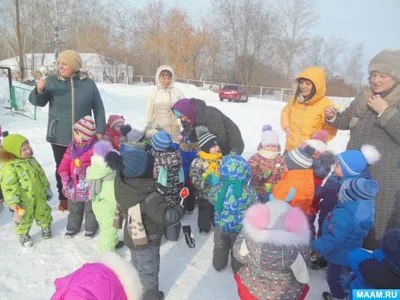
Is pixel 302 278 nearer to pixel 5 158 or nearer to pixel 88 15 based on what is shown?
pixel 5 158

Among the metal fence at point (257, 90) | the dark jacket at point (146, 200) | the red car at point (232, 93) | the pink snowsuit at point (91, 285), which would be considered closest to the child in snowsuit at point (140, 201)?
the dark jacket at point (146, 200)

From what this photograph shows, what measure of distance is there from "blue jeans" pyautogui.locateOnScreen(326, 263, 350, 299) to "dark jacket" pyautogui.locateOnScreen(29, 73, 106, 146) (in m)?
3.18

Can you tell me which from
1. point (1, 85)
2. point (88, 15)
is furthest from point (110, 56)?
point (1, 85)

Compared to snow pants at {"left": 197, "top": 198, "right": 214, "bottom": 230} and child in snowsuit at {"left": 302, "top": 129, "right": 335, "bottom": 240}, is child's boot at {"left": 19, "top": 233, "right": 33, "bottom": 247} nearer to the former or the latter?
snow pants at {"left": 197, "top": 198, "right": 214, "bottom": 230}

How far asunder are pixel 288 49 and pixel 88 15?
2494 cm

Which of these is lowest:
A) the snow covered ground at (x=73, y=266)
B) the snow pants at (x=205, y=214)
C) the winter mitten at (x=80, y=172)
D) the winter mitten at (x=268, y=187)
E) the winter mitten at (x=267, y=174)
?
the snow covered ground at (x=73, y=266)

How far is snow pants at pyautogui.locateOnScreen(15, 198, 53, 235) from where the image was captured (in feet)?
10.3

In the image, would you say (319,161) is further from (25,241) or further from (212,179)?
(25,241)

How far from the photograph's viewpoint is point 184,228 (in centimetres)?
334

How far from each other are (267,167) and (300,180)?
2.20 ft

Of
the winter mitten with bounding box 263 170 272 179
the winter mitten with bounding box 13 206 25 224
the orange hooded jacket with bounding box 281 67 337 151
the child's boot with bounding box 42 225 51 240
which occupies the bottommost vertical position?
the child's boot with bounding box 42 225 51 240

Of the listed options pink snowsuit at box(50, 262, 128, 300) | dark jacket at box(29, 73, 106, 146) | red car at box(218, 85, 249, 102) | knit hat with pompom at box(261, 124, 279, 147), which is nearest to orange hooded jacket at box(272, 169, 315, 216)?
knit hat with pompom at box(261, 124, 279, 147)

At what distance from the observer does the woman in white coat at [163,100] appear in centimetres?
440

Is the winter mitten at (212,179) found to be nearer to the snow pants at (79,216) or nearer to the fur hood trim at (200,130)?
the fur hood trim at (200,130)
